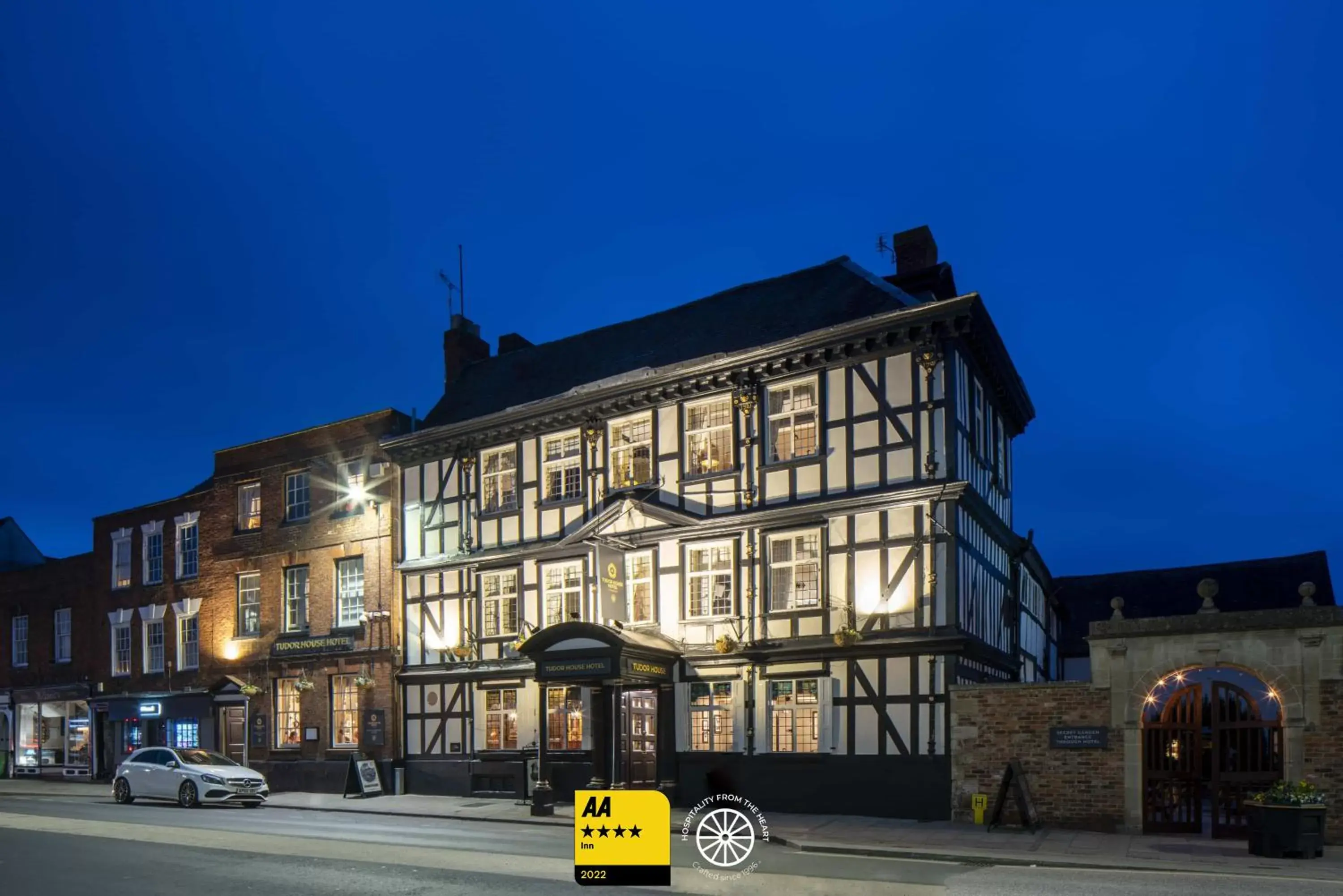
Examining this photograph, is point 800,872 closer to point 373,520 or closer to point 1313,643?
point 1313,643

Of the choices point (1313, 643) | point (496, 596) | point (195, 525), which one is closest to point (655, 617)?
point (496, 596)

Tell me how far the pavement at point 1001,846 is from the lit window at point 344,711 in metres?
6.99

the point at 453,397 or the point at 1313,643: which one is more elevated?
the point at 453,397

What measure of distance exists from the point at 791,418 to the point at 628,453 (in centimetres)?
436

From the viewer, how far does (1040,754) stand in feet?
64.1

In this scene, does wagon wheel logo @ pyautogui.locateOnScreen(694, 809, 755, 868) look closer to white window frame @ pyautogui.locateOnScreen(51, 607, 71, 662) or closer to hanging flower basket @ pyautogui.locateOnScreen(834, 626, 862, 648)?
hanging flower basket @ pyautogui.locateOnScreen(834, 626, 862, 648)

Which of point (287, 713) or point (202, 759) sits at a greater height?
point (287, 713)

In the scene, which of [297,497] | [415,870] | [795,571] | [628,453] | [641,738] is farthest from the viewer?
[297,497]

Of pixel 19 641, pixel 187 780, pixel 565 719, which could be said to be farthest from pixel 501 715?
pixel 19 641

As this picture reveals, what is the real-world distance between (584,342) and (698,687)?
10284mm

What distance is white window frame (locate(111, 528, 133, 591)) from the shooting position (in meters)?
37.3

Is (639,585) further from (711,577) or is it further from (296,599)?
(296,599)

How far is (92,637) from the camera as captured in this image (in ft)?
125

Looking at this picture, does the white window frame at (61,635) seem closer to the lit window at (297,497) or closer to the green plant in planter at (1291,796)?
the lit window at (297,497)
